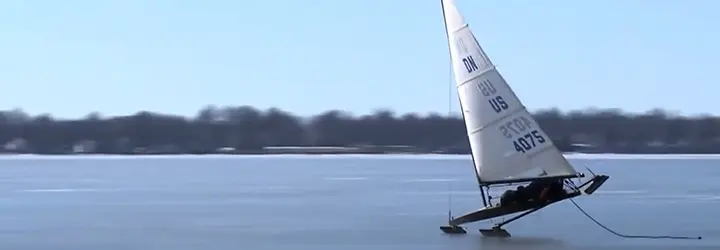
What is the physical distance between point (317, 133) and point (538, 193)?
7685cm

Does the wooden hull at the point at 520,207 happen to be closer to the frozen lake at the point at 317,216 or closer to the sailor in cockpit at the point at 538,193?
the sailor in cockpit at the point at 538,193

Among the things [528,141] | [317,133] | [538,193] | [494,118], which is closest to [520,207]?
[538,193]

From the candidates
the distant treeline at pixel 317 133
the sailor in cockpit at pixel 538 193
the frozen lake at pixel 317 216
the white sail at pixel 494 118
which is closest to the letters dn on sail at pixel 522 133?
the white sail at pixel 494 118

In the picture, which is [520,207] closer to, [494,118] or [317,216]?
[494,118]

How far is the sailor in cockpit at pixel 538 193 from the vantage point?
15.6 m

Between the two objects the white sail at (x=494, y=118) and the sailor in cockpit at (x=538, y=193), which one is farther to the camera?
the sailor in cockpit at (x=538, y=193)

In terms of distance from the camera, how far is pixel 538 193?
15625mm

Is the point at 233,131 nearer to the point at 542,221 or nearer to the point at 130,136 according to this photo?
the point at 130,136

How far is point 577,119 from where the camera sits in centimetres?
8212

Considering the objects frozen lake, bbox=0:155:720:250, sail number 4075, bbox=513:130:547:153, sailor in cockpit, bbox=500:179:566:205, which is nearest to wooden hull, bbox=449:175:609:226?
sailor in cockpit, bbox=500:179:566:205

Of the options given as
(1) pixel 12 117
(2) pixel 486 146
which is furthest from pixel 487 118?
(1) pixel 12 117

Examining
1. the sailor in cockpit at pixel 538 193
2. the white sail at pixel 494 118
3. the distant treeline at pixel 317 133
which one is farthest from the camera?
the distant treeline at pixel 317 133

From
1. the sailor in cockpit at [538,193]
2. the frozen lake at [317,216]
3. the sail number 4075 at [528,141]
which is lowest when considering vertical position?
the frozen lake at [317,216]

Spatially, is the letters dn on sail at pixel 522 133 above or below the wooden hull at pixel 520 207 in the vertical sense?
above
